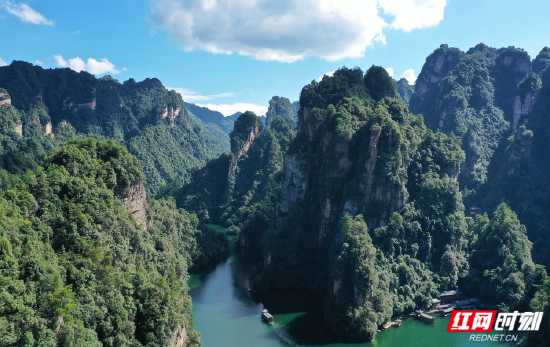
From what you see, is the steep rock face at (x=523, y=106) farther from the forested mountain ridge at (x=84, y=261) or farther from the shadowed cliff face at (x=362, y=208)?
the forested mountain ridge at (x=84, y=261)

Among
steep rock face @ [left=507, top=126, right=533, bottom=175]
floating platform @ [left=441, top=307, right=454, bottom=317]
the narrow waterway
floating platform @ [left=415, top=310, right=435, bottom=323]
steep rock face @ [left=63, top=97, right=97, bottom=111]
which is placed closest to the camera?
the narrow waterway

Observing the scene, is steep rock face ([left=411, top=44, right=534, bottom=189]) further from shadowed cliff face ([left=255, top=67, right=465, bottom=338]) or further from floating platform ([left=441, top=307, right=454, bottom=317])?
floating platform ([left=441, top=307, right=454, bottom=317])

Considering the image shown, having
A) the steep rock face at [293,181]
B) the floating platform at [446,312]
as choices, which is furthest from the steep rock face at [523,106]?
the floating platform at [446,312]

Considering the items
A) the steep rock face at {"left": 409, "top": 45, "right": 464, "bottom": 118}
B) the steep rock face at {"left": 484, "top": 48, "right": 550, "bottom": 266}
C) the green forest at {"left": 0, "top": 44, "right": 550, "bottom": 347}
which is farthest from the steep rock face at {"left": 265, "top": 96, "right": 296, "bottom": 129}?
the steep rock face at {"left": 484, "top": 48, "right": 550, "bottom": 266}

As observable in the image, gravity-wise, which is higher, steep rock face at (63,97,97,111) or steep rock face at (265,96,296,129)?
steep rock face at (265,96,296,129)

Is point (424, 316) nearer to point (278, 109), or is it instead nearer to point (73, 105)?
point (73, 105)

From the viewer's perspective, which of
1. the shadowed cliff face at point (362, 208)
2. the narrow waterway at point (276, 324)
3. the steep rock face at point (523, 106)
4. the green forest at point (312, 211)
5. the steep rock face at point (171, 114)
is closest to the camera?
the green forest at point (312, 211)
